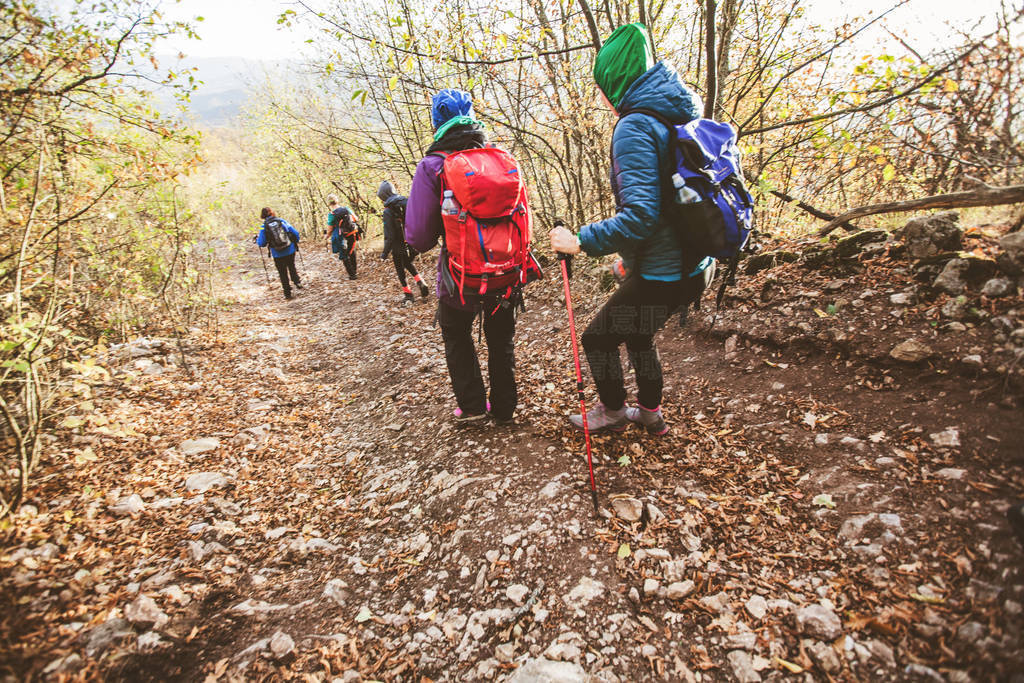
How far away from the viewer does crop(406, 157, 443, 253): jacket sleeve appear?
327 cm

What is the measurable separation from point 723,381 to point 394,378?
15.1 feet

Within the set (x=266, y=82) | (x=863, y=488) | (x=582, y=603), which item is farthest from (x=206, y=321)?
(x=266, y=82)

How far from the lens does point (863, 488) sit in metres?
2.65

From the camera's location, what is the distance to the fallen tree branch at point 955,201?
3512mm

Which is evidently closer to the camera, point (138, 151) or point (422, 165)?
point (422, 165)

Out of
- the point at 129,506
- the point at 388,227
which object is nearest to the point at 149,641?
the point at 129,506

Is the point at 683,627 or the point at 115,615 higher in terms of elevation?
the point at 115,615

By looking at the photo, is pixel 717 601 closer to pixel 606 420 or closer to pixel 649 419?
pixel 649 419

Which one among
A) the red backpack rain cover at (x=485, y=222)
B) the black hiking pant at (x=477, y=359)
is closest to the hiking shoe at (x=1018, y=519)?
the red backpack rain cover at (x=485, y=222)

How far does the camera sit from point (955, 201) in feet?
12.6

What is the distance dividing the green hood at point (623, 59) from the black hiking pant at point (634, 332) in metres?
1.29

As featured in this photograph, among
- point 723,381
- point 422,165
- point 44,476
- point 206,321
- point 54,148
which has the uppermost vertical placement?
point 54,148

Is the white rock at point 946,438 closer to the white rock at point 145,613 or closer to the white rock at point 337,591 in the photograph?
the white rock at point 337,591

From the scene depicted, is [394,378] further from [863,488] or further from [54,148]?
[863,488]
